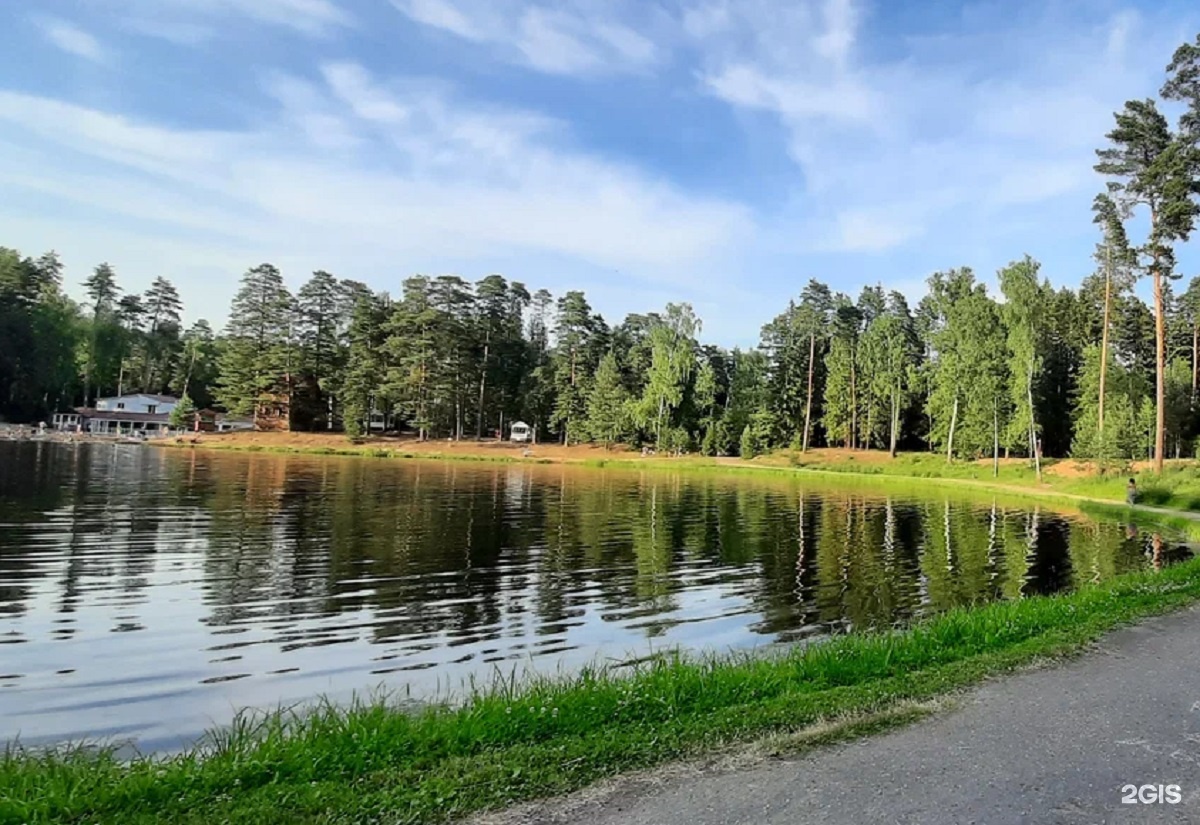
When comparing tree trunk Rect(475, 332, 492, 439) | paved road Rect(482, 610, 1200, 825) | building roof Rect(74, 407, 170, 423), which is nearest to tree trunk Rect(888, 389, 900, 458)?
tree trunk Rect(475, 332, 492, 439)

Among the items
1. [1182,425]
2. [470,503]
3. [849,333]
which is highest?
[849,333]

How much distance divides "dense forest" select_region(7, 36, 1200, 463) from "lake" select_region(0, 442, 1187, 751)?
2873cm

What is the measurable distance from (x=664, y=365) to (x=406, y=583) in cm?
6485

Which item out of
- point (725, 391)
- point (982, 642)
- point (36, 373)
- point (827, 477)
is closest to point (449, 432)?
point (725, 391)

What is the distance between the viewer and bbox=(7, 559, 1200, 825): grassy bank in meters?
4.58

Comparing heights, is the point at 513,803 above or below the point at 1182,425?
below

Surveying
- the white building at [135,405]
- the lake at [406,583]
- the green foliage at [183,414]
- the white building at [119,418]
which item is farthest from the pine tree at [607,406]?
the white building at [135,405]

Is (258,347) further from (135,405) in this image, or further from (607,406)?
(607,406)

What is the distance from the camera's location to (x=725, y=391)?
8719cm

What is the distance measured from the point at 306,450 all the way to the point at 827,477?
1945 inches

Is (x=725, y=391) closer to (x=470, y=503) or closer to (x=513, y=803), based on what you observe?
(x=470, y=503)

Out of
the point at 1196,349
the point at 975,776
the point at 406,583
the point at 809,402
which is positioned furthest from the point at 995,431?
the point at 975,776

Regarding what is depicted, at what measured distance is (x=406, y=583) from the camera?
1527 centimetres

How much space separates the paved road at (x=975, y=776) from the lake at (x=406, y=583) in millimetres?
4970
